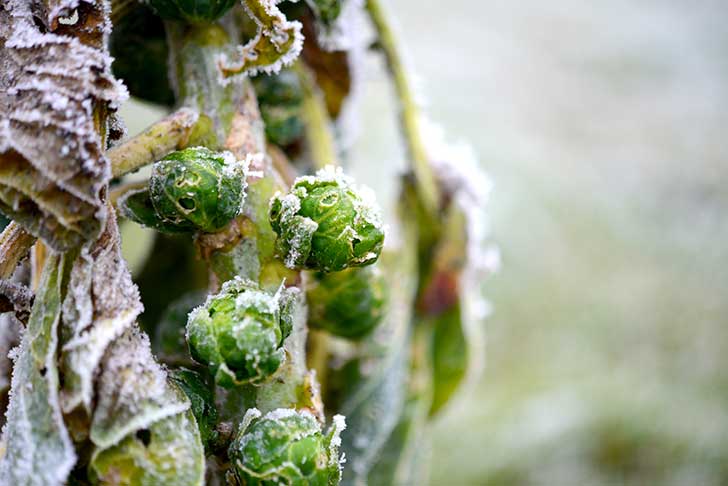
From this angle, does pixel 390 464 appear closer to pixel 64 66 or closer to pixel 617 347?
pixel 64 66

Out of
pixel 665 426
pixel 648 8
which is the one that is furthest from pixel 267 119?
pixel 648 8

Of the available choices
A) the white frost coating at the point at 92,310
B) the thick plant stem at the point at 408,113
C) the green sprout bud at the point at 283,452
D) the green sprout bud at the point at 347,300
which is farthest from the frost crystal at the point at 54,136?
the thick plant stem at the point at 408,113

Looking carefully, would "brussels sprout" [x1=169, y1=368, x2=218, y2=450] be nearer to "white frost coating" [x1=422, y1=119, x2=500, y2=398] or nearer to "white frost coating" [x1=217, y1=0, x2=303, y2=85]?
"white frost coating" [x1=217, y1=0, x2=303, y2=85]

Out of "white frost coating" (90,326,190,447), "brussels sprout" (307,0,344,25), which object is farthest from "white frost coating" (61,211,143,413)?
"brussels sprout" (307,0,344,25)

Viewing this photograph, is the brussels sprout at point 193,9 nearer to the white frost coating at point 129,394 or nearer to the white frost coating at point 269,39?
the white frost coating at point 269,39

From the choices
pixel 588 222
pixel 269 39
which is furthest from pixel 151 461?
pixel 588 222
